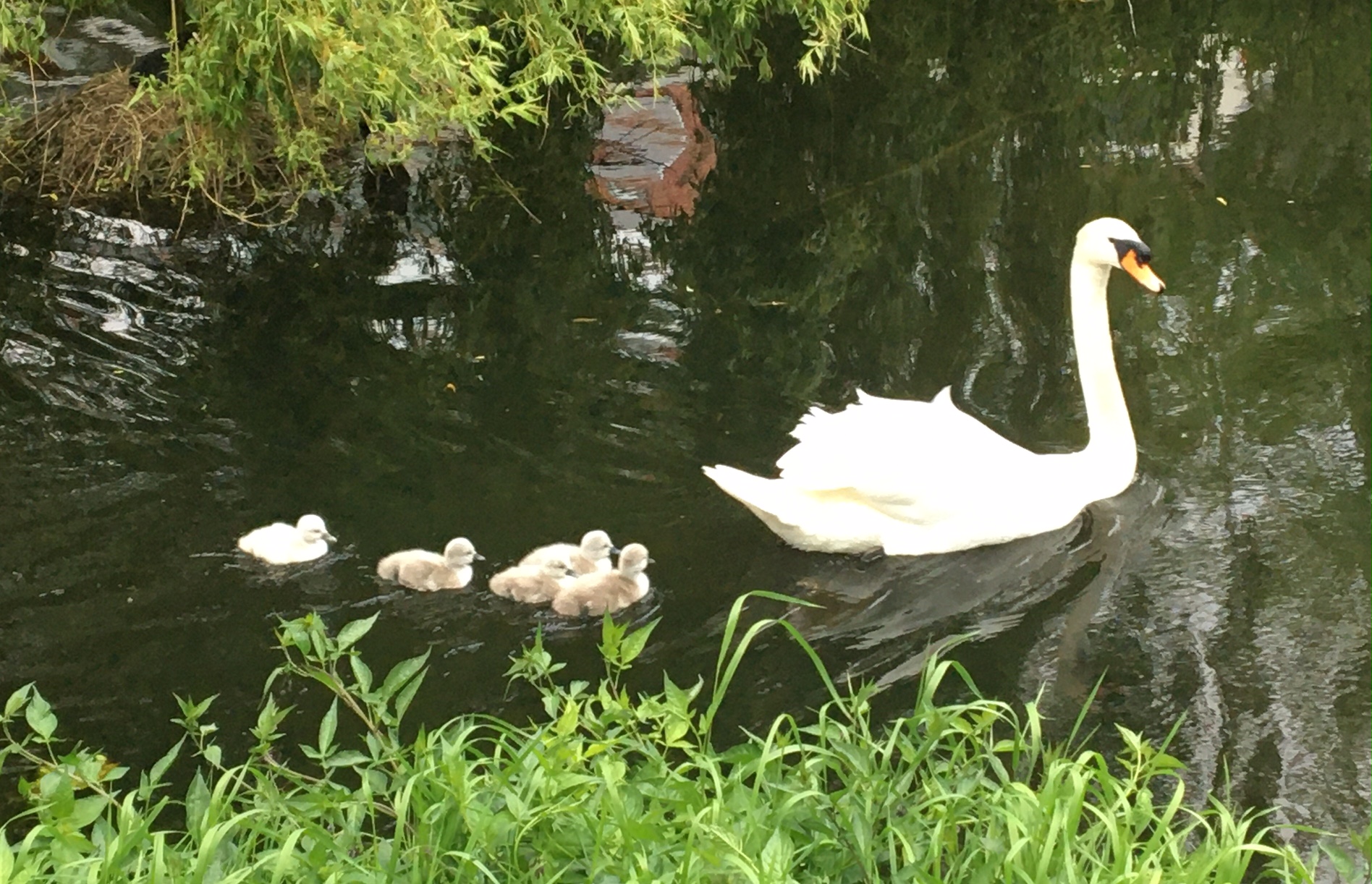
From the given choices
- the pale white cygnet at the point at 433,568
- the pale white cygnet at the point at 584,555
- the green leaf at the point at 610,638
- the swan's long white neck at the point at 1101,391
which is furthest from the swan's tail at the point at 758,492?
the green leaf at the point at 610,638

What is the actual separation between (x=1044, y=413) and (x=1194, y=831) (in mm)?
2587

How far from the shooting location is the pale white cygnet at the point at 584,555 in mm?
5090

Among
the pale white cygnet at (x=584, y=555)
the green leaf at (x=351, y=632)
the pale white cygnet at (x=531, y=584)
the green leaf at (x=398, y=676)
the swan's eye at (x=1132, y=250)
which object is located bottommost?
the pale white cygnet at (x=531, y=584)

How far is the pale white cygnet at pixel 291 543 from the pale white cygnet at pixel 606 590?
0.89 metres

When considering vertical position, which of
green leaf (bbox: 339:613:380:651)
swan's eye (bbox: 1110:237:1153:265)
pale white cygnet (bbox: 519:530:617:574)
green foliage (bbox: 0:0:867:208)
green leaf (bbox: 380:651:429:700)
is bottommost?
pale white cygnet (bbox: 519:530:617:574)

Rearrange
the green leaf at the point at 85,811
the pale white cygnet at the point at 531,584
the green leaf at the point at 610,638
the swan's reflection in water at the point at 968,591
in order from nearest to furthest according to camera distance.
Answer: the green leaf at the point at 85,811, the green leaf at the point at 610,638, the swan's reflection in water at the point at 968,591, the pale white cygnet at the point at 531,584

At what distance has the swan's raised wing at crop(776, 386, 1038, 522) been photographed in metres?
→ 5.28

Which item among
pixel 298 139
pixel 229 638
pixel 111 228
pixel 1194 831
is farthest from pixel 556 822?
pixel 111 228

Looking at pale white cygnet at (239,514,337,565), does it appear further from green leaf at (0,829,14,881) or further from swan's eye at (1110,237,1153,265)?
swan's eye at (1110,237,1153,265)

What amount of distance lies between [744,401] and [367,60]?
2.06 m

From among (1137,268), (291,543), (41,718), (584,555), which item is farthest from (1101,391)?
(41,718)

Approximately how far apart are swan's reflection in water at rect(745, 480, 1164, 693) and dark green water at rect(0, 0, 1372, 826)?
0.05 ft

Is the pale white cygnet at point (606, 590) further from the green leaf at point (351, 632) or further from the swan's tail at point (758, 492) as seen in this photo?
the green leaf at point (351, 632)

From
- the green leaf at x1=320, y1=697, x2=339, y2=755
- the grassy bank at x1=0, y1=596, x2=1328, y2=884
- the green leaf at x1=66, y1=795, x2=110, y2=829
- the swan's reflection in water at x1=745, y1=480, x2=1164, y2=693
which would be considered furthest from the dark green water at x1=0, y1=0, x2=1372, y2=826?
the green leaf at x1=66, y1=795, x2=110, y2=829
